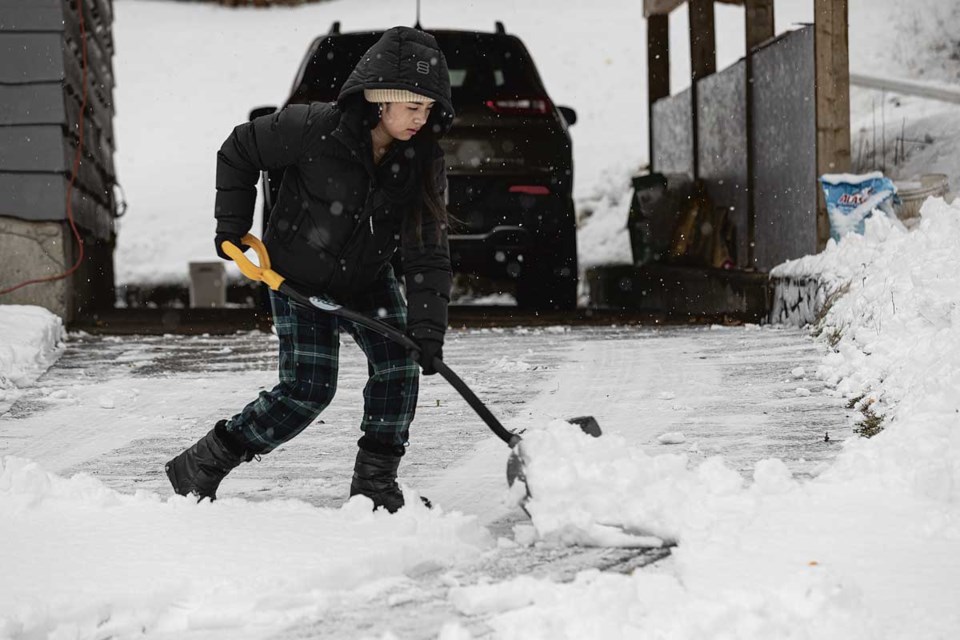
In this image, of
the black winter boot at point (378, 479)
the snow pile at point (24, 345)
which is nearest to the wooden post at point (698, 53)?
the snow pile at point (24, 345)

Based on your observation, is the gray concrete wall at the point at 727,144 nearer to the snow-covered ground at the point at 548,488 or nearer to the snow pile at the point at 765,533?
the snow-covered ground at the point at 548,488

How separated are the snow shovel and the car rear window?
4.13 meters

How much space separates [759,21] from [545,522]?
7.48 metres

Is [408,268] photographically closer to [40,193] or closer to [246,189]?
[246,189]

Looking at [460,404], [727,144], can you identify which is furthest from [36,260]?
[727,144]

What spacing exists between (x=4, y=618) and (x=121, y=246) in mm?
17230

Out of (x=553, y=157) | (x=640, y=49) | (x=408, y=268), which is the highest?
(x=640, y=49)

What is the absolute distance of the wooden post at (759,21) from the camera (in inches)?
403

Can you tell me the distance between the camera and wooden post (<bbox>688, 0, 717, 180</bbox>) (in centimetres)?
1229

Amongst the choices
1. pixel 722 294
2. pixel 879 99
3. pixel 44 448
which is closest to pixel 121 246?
pixel 879 99

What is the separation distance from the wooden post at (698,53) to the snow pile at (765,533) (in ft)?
24.5

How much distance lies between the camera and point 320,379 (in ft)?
13.1

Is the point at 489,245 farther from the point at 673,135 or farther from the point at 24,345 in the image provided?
the point at 673,135

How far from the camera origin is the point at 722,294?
393 inches
